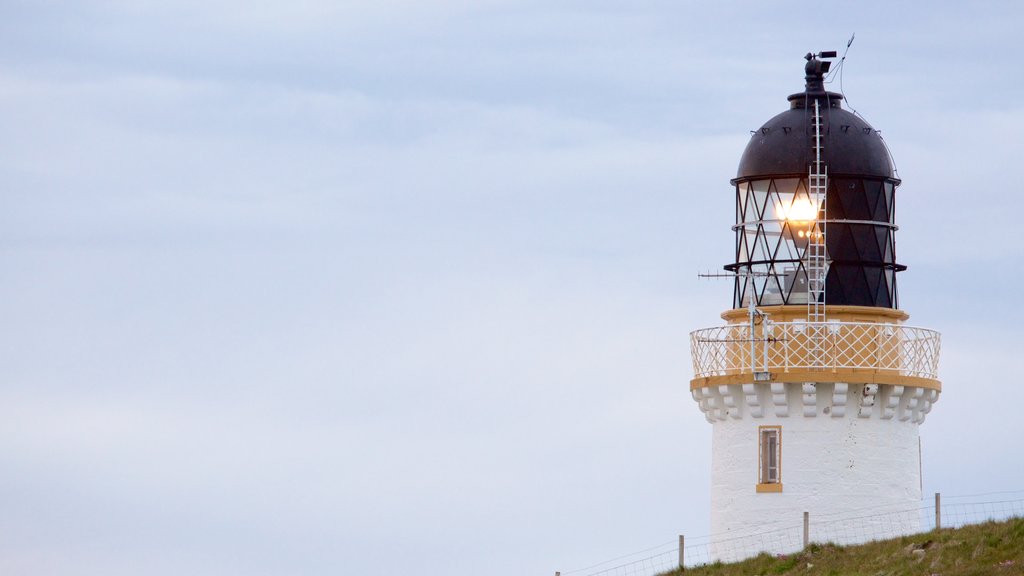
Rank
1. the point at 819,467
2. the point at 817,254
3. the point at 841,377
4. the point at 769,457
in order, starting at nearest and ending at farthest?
the point at 841,377 → the point at 819,467 → the point at 817,254 → the point at 769,457

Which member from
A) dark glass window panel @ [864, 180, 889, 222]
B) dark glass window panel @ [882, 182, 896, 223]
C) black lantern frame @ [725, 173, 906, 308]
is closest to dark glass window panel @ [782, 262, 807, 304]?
black lantern frame @ [725, 173, 906, 308]

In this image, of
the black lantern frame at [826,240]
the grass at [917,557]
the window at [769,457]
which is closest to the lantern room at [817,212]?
the black lantern frame at [826,240]

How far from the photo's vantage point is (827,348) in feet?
150

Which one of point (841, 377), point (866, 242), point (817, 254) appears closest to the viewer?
point (841, 377)

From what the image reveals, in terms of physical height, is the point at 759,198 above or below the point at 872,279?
above

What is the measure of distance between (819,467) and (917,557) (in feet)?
16.2

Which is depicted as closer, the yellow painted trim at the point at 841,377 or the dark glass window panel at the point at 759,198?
the yellow painted trim at the point at 841,377

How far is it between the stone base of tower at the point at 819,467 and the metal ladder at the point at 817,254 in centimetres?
114

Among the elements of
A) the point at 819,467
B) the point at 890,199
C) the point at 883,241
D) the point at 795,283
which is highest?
the point at 890,199

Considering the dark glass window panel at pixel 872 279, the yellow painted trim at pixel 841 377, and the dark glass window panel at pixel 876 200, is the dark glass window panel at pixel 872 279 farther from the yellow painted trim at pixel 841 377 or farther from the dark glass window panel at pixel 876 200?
the yellow painted trim at pixel 841 377

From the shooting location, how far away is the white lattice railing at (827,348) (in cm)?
4566

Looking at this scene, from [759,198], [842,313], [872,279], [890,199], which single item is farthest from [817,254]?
[890,199]

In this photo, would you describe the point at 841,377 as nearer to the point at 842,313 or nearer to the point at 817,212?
the point at 842,313

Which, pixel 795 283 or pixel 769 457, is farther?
pixel 795 283
